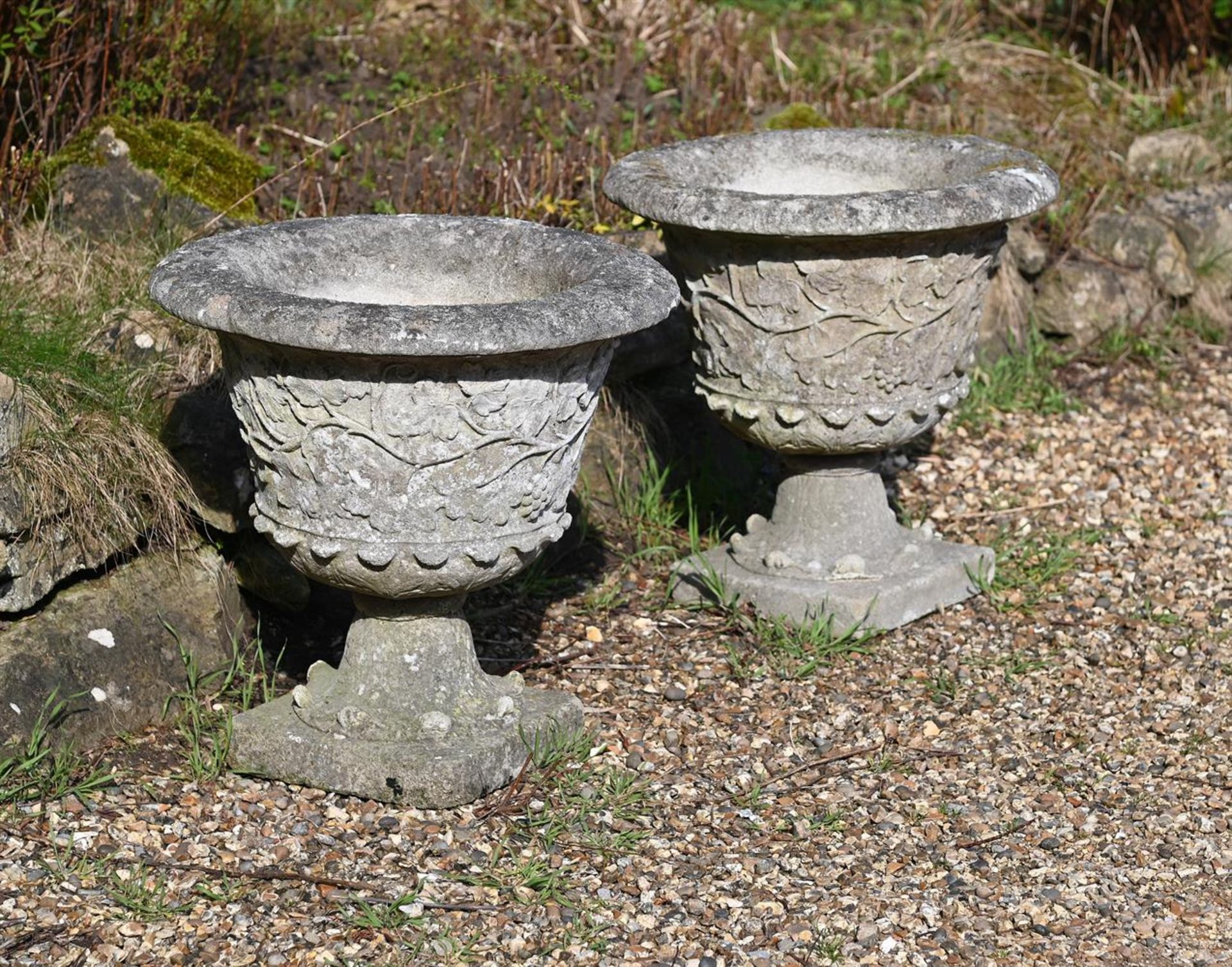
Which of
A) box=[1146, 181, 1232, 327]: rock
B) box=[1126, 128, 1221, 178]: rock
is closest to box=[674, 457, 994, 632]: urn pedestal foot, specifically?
box=[1146, 181, 1232, 327]: rock

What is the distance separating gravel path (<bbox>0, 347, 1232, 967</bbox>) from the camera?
297 centimetres

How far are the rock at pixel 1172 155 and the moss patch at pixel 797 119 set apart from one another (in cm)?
142

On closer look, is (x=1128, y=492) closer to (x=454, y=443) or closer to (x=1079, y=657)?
(x=1079, y=657)

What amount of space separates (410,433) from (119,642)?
3.22ft

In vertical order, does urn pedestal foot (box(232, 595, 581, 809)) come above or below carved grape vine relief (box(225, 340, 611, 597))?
below

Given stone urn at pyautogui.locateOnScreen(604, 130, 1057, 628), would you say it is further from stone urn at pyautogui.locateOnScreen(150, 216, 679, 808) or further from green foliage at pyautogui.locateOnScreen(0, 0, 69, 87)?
green foliage at pyautogui.locateOnScreen(0, 0, 69, 87)

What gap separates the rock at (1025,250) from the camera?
5754mm

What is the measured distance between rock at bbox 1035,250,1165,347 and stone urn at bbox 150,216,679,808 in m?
2.82

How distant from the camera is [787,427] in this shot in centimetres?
409

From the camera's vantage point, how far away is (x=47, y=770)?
3.31 m

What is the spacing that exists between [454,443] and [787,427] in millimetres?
1234

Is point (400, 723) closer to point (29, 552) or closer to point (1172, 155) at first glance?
point (29, 552)

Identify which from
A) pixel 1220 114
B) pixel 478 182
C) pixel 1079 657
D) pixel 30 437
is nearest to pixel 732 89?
pixel 478 182

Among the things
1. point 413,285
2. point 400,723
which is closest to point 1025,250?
point 413,285
